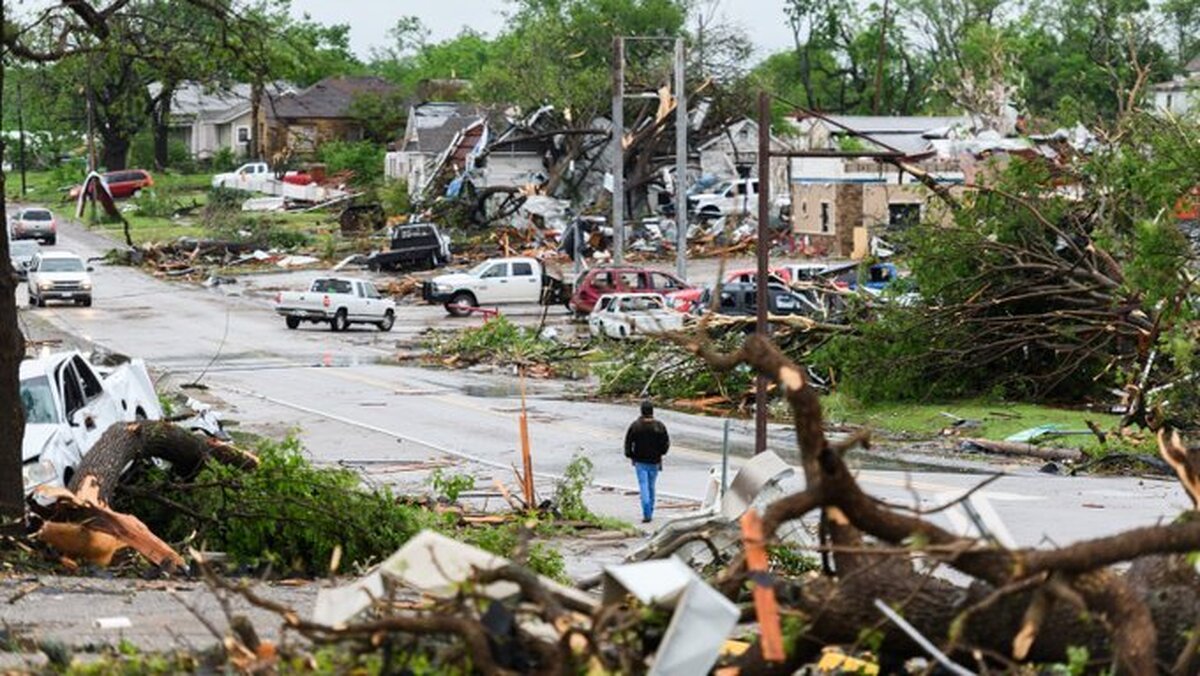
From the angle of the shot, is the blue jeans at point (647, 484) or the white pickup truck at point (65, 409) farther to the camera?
the blue jeans at point (647, 484)

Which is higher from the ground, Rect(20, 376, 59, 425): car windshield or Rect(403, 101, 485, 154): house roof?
Rect(403, 101, 485, 154): house roof

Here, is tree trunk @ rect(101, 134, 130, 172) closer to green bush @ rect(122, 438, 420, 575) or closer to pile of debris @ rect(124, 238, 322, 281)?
pile of debris @ rect(124, 238, 322, 281)

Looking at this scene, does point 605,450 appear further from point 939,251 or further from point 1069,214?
point 1069,214

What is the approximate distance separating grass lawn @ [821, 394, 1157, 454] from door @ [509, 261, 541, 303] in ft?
74.2

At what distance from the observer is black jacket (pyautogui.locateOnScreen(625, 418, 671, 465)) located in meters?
19.9

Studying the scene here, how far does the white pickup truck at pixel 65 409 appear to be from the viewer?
15.9 metres

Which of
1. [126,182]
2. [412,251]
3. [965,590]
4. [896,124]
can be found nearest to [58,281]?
[412,251]

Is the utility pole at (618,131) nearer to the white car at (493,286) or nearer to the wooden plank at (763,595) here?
the white car at (493,286)

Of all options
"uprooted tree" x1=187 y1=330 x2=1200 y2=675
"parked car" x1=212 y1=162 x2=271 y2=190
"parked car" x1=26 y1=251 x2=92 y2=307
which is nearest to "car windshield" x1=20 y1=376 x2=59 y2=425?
"uprooted tree" x1=187 y1=330 x2=1200 y2=675

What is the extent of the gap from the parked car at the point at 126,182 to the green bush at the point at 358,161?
8.37 metres

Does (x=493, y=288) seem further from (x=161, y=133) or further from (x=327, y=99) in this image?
(x=161, y=133)

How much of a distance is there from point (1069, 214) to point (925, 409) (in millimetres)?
3507

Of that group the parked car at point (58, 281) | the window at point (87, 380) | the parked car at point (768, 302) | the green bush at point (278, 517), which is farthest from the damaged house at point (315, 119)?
the green bush at point (278, 517)

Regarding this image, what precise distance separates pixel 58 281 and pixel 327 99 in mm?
55106
